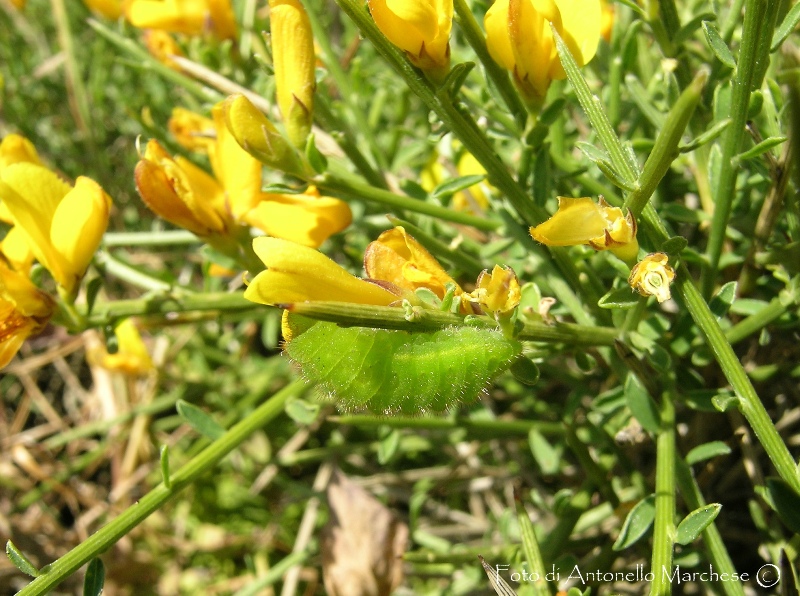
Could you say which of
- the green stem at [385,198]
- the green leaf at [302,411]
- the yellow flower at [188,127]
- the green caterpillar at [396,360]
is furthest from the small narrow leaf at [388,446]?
the yellow flower at [188,127]

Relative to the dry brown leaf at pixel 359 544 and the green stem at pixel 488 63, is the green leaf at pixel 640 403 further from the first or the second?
the dry brown leaf at pixel 359 544

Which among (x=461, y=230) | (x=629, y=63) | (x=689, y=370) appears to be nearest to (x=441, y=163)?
(x=461, y=230)

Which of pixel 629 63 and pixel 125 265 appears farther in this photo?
pixel 125 265

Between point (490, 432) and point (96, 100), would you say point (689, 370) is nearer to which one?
point (490, 432)

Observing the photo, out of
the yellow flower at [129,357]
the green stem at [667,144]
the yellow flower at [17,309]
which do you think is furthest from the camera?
the yellow flower at [129,357]

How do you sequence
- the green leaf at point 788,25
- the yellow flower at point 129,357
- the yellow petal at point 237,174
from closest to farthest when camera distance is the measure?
the green leaf at point 788,25 → the yellow petal at point 237,174 → the yellow flower at point 129,357

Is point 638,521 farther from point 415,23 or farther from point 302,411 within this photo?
point 415,23
